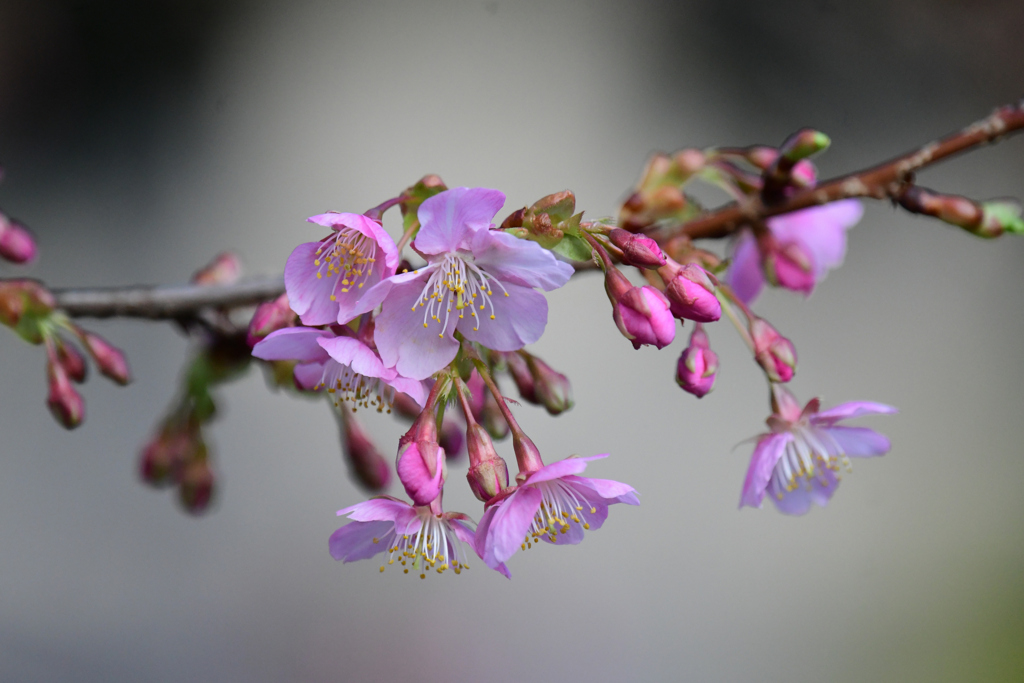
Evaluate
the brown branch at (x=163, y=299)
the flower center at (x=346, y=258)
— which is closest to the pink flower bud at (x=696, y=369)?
the flower center at (x=346, y=258)

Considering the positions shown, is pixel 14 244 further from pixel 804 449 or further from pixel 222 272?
pixel 804 449

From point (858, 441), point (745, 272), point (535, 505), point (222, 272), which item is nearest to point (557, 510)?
point (535, 505)

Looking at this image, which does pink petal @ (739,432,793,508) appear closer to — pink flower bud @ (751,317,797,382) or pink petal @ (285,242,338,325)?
pink flower bud @ (751,317,797,382)

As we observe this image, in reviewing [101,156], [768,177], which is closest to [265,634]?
[101,156]

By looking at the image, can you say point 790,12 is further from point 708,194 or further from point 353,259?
point 353,259

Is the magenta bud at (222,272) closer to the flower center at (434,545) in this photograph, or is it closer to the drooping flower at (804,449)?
the flower center at (434,545)
